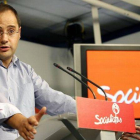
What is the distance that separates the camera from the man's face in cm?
142

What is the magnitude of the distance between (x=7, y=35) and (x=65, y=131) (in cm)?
67

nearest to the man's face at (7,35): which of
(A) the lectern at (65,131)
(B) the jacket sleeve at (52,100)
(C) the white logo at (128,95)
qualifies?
(B) the jacket sleeve at (52,100)

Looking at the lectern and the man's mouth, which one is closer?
the lectern

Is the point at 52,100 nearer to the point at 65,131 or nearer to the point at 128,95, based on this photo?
the point at 65,131

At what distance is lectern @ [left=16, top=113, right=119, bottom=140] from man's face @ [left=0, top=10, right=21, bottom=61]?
2.05 ft

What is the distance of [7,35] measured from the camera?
4.71ft

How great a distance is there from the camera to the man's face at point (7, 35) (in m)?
1.42

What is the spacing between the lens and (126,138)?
1077 millimetres

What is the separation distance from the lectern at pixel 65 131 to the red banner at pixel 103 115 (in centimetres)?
2

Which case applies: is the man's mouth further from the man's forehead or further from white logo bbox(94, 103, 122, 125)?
white logo bbox(94, 103, 122, 125)

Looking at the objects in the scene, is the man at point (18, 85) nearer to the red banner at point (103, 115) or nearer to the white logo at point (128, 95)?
the red banner at point (103, 115)

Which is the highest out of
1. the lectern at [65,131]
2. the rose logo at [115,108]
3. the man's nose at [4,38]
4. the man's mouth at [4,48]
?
the man's nose at [4,38]

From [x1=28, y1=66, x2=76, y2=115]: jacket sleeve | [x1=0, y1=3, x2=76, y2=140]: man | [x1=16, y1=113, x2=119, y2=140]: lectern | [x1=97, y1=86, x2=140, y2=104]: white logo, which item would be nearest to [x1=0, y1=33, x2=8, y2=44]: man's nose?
[x1=0, y1=3, x2=76, y2=140]: man

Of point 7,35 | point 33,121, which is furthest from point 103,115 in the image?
point 7,35
